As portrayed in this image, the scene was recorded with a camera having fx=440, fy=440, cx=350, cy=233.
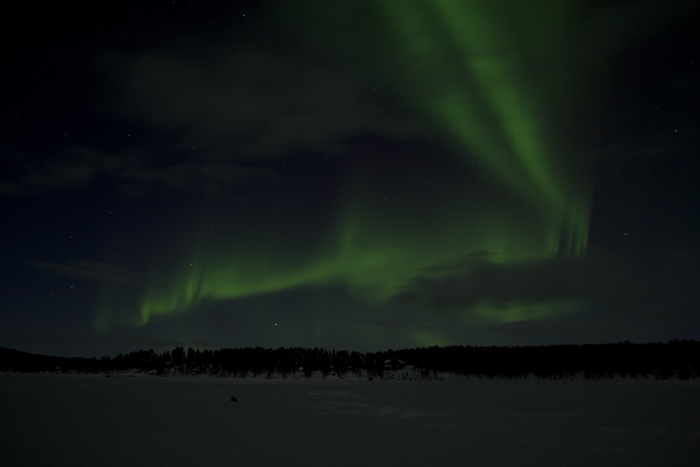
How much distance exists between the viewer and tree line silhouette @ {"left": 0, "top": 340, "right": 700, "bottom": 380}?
129250 millimetres

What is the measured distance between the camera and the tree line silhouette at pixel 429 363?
12925 cm

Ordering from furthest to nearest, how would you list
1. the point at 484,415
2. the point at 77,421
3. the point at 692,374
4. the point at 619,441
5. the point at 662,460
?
the point at 692,374
the point at 484,415
the point at 77,421
the point at 619,441
the point at 662,460

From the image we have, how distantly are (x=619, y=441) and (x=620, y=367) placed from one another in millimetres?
133948

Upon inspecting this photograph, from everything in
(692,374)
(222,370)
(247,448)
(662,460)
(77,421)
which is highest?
(662,460)

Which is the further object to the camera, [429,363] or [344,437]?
[429,363]

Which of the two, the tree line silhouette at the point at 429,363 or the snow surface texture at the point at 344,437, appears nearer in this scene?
the snow surface texture at the point at 344,437

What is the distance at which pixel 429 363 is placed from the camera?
157 meters

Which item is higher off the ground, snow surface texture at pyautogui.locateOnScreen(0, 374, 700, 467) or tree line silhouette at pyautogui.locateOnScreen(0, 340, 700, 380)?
snow surface texture at pyautogui.locateOnScreen(0, 374, 700, 467)

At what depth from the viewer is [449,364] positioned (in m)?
150

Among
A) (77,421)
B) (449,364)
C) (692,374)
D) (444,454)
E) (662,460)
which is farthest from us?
(449,364)

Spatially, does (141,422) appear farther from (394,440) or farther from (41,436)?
(394,440)

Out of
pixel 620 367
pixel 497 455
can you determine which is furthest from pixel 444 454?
pixel 620 367

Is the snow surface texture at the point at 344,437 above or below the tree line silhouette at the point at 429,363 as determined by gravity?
above

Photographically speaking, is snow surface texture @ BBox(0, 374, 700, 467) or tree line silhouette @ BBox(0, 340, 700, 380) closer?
snow surface texture @ BBox(0, 374, 700, 467)
